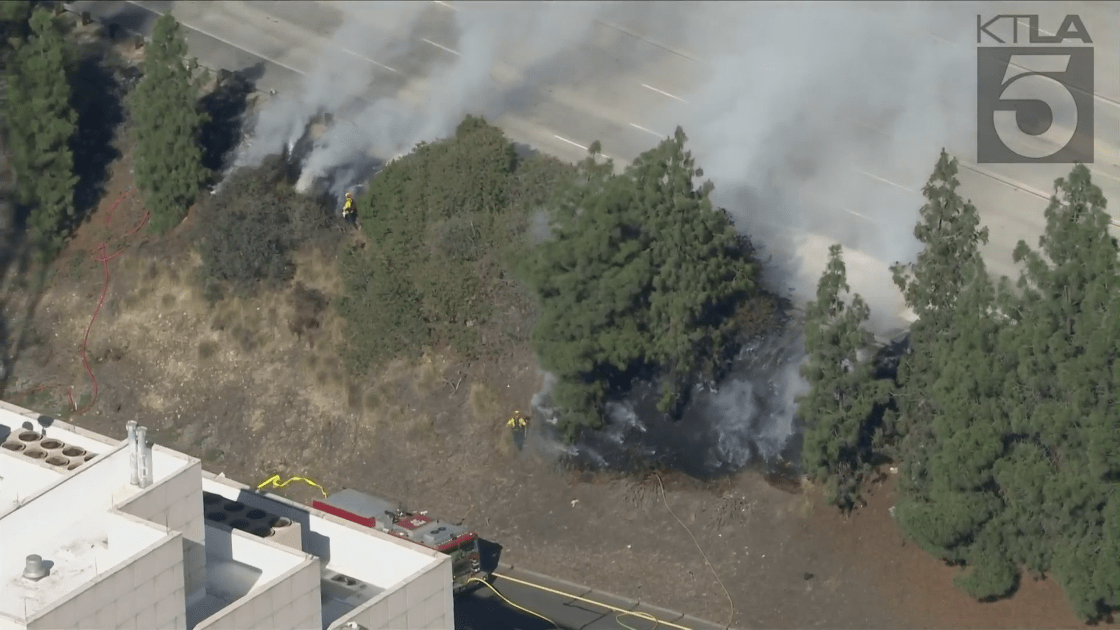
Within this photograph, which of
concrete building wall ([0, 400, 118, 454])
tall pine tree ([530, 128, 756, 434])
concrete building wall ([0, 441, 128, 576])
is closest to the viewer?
concrete building wall ([0, 441, 128, 576])

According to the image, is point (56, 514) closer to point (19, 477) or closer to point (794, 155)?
point (19, 477)

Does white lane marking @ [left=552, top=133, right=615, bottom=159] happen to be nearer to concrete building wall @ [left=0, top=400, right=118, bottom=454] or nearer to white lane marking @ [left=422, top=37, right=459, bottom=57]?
white lane marking @ [left=422, top=37, right=459, bottom=57]

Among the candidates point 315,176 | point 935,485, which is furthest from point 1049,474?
point 315,176

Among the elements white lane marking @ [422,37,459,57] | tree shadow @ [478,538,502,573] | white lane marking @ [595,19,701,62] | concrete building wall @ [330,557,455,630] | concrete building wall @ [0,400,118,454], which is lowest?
tree shadow @ [478,538,502,573]

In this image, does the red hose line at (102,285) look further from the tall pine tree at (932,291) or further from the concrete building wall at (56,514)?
the tall pine tree at (932,291)

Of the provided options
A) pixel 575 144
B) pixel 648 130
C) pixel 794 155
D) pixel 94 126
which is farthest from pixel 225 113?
pixel 794 155

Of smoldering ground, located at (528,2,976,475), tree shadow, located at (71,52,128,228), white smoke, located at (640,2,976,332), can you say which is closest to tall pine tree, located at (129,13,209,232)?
tree shadow, located at (71,52,128,228)

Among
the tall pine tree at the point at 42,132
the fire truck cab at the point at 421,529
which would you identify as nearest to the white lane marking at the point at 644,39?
the tall pine tree at the point at 42,132
